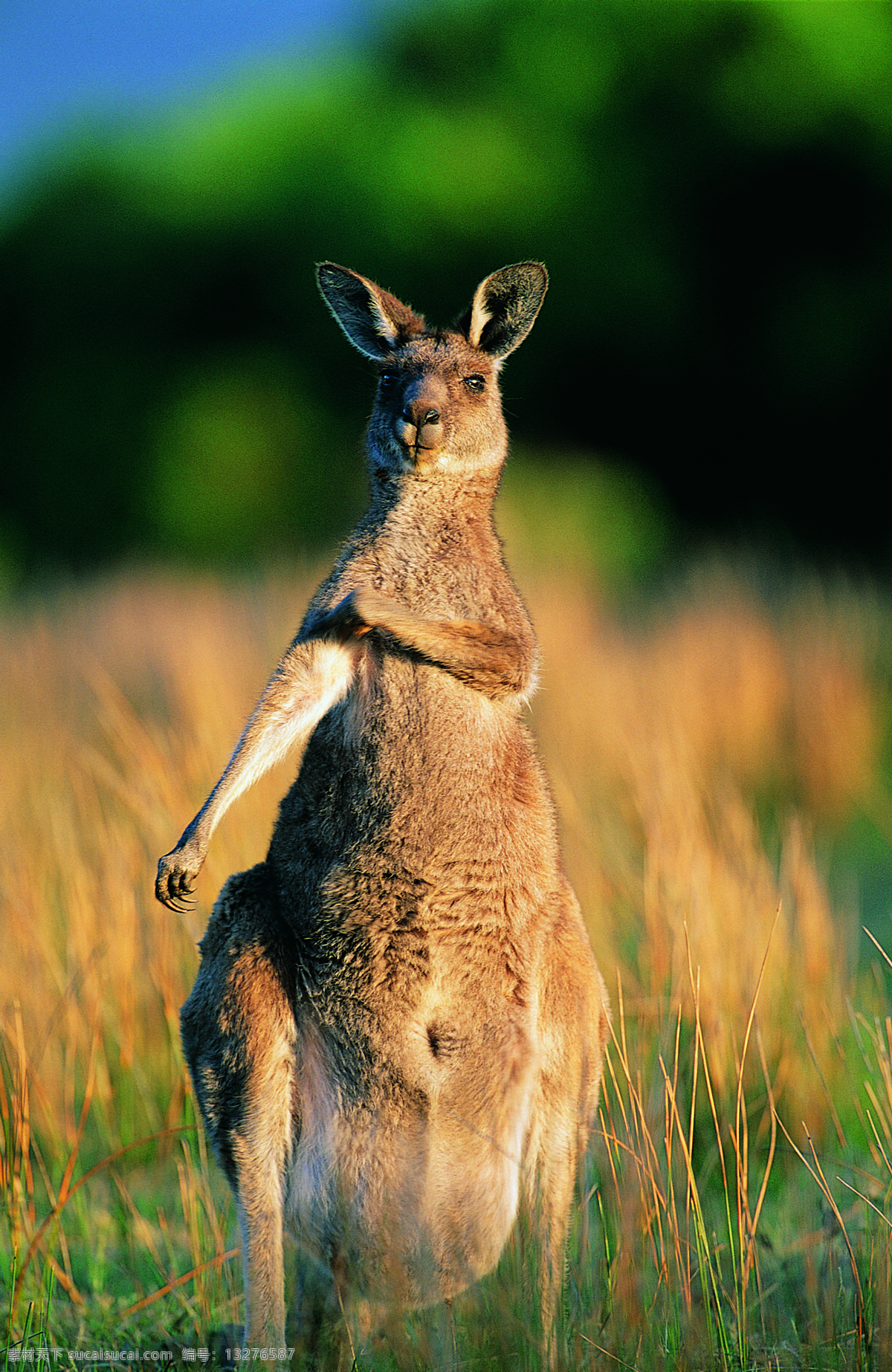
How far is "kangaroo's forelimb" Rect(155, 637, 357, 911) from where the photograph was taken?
5.55ft

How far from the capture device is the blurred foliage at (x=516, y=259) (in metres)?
11.6

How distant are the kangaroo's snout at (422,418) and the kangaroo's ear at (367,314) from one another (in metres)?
0.21

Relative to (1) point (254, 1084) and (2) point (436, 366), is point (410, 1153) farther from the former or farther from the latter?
(2) point (436, 366)

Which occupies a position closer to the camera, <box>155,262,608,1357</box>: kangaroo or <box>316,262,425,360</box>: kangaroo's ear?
<box>155,262,608,1357</box>: kangaroo

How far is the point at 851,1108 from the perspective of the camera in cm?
311

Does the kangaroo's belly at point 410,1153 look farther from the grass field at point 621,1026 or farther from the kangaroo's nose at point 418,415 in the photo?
the kangaroo's nose at point 418,415

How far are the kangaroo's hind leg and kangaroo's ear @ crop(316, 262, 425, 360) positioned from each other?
39.3 inches

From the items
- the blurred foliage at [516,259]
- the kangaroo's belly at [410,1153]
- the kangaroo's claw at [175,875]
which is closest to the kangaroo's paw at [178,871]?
the kangaroo's claw at [175,875]

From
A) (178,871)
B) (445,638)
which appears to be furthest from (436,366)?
(178,871)

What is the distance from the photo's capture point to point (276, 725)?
1.74 meters

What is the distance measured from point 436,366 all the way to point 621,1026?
3.72 ft

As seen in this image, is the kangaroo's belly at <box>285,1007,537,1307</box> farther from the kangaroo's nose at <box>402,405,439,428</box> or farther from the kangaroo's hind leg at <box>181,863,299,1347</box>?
the kangaroo's nose at <box>402,405,439,428</box>

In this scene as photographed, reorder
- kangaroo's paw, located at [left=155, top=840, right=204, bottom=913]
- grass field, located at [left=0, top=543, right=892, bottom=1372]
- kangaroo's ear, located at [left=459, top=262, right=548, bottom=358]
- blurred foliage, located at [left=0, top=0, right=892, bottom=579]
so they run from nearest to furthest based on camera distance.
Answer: kangaroo's paw, located at [left=155, top=840, right=204, bottom=913] → grass field, located at [left=0, top=543, right=892, bottom=1372] → kangaroo's ear, located at [left=459, top=262, right=548, bottom=358] → blurred foliage, located at [left=0, top=0, right=892, bottom=579]

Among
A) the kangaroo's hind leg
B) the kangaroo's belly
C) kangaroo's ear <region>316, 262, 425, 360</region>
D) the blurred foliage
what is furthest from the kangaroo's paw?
the blurred foliage
